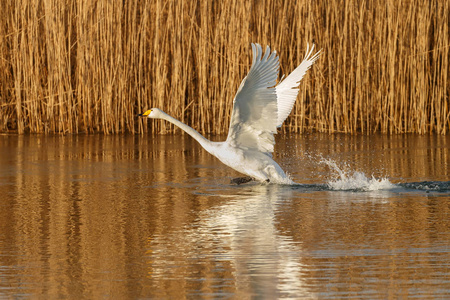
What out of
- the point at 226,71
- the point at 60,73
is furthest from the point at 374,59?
the point at 60,73

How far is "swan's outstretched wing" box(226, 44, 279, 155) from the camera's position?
8.34 metres

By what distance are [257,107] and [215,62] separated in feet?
20.3

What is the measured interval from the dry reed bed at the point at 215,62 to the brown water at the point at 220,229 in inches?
126

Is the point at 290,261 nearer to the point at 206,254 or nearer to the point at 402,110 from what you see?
the point at 206,254

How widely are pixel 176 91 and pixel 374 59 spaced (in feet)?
Answer: 11.5

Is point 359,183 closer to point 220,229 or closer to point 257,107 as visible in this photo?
point 257,107

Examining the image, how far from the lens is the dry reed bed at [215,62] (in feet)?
47.6

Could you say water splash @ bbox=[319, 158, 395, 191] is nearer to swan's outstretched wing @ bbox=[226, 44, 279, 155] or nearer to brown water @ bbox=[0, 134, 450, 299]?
brown water @ bbox=[0, 134, 450, 299]

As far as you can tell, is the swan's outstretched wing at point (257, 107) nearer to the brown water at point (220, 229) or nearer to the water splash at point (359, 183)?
the brown water at point (220, 229)

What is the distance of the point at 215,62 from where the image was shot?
48.4 ft

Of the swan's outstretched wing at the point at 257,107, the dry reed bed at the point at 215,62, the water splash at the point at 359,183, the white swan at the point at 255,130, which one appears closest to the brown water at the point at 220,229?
the water splash at the point at 359,183

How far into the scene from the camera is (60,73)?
1488 centimetres

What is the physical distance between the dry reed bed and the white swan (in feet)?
18.1

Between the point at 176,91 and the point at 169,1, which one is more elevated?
the point at 169,1
